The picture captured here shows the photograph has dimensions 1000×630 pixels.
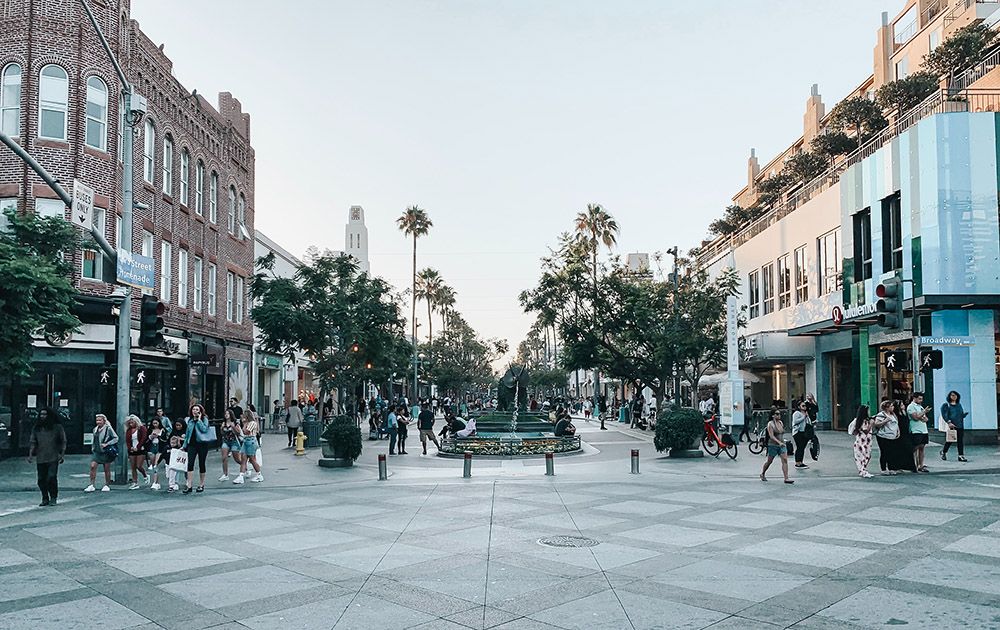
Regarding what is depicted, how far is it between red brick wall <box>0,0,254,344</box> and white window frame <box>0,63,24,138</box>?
19 cm

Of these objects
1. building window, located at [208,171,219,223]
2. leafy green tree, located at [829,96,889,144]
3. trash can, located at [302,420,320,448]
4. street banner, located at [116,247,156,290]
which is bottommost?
trash can, located at [302,420,320,448]

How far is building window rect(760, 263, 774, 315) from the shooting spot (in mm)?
39719

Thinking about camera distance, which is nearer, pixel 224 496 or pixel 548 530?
pixel 548 530

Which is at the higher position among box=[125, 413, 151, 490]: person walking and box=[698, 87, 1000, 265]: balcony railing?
box=[698, 87, 1000, 265]: balcony railing

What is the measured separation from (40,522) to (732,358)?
20.4 meters

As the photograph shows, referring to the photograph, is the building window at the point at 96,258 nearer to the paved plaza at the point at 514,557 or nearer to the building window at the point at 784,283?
the paved plaza at the point at 514,557

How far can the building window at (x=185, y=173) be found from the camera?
3134 cm

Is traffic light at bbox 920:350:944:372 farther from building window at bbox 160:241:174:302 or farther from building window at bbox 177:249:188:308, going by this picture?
building window at bbox 177:249:188:308

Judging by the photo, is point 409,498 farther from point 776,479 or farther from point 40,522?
point 776,479

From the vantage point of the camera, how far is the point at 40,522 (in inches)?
503

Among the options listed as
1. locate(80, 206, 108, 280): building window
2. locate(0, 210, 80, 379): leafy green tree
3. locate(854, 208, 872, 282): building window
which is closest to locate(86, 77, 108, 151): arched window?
locate(80, 206, 108, 280): building window

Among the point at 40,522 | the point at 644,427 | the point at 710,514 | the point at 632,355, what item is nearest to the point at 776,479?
the point at 710,514

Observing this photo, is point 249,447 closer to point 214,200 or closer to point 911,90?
point 214,200

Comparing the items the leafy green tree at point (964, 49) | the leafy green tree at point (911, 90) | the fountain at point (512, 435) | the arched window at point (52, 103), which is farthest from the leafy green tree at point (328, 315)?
the leafy green tree at point (964, 49)
